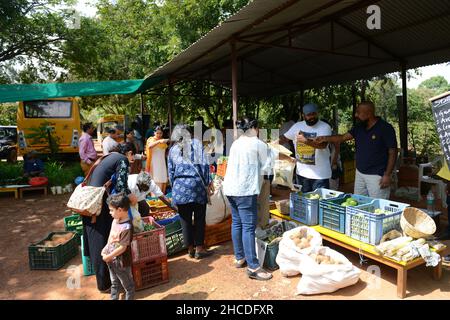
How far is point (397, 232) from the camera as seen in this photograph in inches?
139

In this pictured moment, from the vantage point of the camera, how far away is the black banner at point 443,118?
3385 mm

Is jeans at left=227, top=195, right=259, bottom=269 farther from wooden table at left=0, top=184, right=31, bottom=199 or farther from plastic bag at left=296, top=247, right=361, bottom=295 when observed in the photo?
wooden table at left=0, top=184, right=31, bottom=199

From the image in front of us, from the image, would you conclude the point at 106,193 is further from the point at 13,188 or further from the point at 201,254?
the point at 13,188

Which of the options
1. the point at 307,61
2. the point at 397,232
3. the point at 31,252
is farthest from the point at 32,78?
the point at 397,232

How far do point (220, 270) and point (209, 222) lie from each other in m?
0.88

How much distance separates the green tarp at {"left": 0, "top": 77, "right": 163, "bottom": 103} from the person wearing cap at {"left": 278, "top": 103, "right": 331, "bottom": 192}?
5041mm

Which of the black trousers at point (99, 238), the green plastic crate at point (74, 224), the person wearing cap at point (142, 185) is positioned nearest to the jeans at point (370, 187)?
the person wearing cap at point (142, 185)

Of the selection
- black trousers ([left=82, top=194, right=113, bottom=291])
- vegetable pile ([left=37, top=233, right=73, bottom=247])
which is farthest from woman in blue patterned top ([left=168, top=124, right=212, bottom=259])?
vegetable pile ([left=37, top=233, right=73, bottom=247])

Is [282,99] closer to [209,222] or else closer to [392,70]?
[392,70]

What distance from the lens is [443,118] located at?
3430 mm

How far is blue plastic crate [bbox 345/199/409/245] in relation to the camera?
344cm

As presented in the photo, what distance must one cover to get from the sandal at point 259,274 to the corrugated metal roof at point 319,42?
2.95 meters

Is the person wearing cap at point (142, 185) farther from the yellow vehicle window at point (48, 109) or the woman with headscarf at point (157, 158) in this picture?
the yellow vehicle window at point (48, 109)

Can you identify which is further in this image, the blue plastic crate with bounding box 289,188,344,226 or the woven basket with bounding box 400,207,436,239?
the blue plastic crate with bounding box 289,188,344,226
